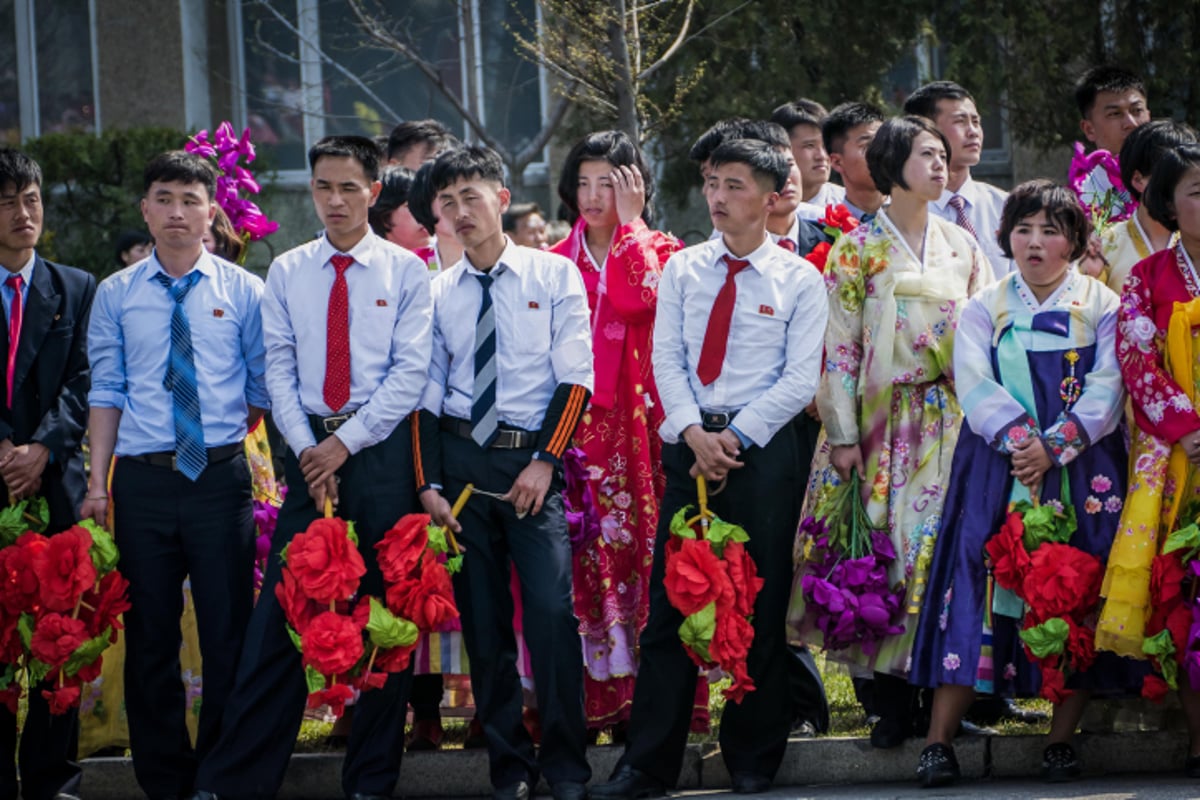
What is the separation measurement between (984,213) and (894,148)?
0.97m

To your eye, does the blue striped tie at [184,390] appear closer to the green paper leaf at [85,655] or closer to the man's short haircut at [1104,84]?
the green paper leaf at [85,655]

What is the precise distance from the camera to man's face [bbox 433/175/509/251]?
5938 mm

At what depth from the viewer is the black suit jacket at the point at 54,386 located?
6.06 meters

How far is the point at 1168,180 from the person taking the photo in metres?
5.91

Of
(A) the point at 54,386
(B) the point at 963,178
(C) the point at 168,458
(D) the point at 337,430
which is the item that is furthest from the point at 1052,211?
(A) the point at 54,386

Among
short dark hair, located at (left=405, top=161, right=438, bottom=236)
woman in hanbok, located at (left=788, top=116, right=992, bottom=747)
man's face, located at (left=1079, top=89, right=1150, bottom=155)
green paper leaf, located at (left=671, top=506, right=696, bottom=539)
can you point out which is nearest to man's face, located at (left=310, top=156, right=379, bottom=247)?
short dark hair, located at (left=405, top=161, right=438, bottom=236)

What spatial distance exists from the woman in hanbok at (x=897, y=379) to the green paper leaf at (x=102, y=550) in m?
2.34

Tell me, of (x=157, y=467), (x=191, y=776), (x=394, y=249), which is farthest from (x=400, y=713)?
(x=394, y=249)

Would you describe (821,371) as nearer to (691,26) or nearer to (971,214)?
(971,214)

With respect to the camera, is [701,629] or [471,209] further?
[471,209]

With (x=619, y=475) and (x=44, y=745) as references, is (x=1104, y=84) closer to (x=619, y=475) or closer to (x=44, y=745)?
(x=619, y=475)

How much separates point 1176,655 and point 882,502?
1104 mm

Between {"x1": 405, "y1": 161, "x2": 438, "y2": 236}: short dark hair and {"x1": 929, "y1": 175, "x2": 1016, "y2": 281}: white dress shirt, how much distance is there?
6.58 ft

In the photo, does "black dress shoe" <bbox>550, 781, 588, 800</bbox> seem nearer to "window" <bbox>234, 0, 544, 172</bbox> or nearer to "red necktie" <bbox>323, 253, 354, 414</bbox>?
"red necktie" <bbox>323, 253, 354, 414</bbox>
